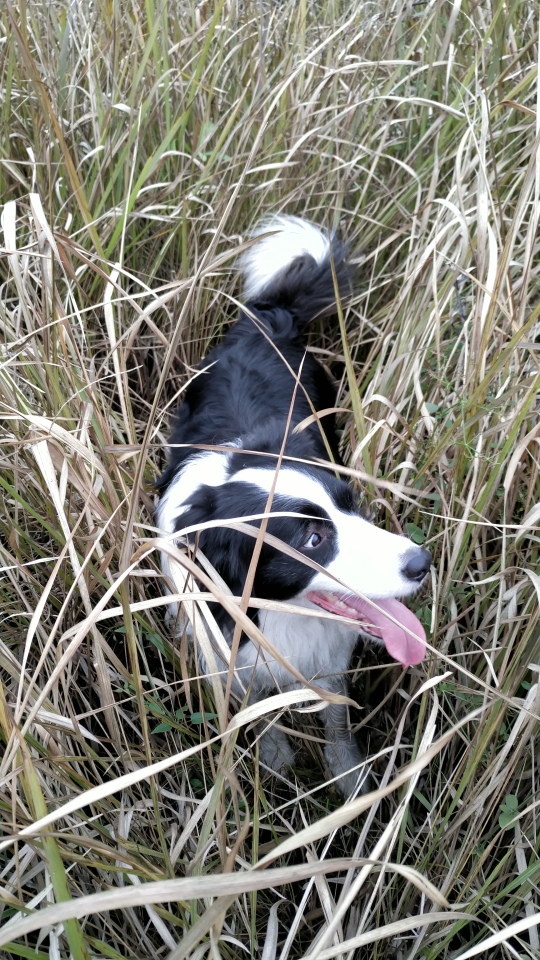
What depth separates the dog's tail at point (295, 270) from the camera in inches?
111

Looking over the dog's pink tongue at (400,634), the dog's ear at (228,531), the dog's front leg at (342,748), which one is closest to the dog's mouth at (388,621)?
the dog's pink tongue at (400,634)

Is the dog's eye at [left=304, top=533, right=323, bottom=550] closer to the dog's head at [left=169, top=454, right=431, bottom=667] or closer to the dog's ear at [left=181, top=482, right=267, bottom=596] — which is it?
the dog's head at [left=169, top=454, right=431, bottom=667]

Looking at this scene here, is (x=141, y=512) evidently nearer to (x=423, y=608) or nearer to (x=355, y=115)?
(x=423, y=608)

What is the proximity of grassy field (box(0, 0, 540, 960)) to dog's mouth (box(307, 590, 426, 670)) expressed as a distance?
0.27ft

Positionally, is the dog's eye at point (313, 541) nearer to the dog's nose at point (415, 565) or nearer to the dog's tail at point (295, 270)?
the dog's nose at point (415, 565)

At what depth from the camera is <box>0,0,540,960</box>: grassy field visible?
147 cm

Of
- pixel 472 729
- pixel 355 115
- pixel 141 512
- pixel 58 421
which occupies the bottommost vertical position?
pixel 472 729

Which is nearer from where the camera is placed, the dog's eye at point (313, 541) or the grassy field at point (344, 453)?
the grassy field at point (344, 453)

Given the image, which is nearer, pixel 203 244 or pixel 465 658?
pixel 465 658

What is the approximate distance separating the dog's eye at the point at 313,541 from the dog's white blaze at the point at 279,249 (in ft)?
4.36

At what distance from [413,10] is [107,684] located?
284 centimetres

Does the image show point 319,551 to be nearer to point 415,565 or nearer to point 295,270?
point 415,565

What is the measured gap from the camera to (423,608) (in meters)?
2.03

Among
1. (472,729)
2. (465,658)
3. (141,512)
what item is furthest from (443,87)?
(472,729)
